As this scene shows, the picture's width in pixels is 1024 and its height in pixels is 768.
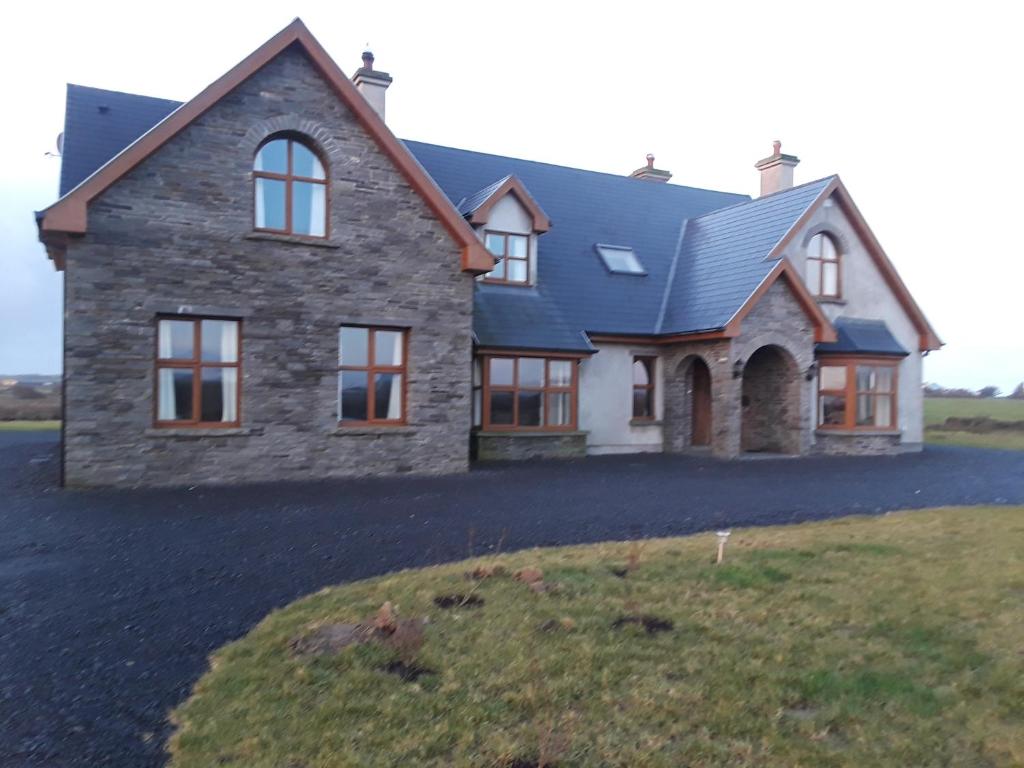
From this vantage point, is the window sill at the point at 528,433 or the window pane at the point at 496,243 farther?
the window pane at the point at 496,243

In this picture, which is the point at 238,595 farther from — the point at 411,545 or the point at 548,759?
the point at 548,759

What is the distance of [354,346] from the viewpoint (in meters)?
15.5

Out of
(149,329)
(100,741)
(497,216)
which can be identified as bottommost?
(100,741)

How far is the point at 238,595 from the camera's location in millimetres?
6988

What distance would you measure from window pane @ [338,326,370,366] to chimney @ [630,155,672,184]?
1671 cm

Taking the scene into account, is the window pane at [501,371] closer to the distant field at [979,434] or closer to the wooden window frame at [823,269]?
the wooden window frame at [823,269]

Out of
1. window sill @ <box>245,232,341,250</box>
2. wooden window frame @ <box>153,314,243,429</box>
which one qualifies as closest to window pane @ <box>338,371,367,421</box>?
wooden window frame @ <box>153,314,243,429</box>

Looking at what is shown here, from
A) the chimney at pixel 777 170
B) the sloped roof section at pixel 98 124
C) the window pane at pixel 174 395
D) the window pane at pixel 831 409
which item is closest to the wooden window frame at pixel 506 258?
the sloped roof section at pixel 98 124

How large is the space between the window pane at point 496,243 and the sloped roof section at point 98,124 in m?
7.38

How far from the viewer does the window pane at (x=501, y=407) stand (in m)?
18.8

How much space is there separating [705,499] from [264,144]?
9.85 m

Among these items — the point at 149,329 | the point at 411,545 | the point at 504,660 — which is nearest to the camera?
the point at 504,660

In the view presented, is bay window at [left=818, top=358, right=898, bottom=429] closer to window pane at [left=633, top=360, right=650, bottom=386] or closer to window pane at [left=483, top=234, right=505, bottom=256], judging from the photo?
window pane at [left=633, top=360, right=650, bottom=386]

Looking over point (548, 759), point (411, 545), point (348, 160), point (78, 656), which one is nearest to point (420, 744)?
point (548, 759)
